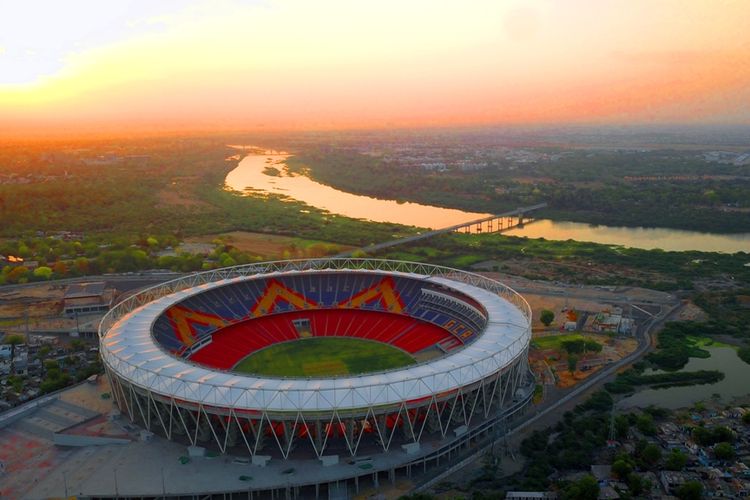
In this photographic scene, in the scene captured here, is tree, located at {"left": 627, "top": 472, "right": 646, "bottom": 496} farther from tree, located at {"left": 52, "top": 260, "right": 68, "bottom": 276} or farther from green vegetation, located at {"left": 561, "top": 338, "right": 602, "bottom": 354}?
tree, located at {"left": 52, "top": 260, "right": 68, "bottom": 276}

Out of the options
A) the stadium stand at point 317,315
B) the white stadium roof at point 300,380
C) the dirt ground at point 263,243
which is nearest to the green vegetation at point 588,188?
the dirt ground at point 263,243

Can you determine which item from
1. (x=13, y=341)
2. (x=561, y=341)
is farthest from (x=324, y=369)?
(x=13, y=341)

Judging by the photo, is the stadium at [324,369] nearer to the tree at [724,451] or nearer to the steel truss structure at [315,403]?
the steel truss structure at [315,403]

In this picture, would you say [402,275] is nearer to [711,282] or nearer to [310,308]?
[310,308]

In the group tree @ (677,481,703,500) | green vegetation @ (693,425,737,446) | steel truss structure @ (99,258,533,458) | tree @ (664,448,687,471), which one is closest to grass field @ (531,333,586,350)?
steel truss structure @ (99,258,533,458)

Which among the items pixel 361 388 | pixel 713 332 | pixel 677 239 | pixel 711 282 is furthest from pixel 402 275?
pixel 677 239
